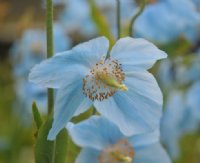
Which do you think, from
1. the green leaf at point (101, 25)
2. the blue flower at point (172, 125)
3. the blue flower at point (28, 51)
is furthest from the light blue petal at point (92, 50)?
the blue flower at point (28, 51)

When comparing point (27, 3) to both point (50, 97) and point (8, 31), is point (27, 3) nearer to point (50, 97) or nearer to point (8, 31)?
point (8, 31)

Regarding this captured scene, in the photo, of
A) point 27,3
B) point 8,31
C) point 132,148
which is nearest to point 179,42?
point 132,148

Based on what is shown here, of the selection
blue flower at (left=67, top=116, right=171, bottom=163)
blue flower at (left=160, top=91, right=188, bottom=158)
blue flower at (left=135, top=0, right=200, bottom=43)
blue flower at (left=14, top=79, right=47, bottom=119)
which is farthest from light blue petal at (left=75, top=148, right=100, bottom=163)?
blue flower at (left=14, top=79, right=47, bottom=119)

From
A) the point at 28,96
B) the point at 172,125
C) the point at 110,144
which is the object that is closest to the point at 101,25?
the point at 110,144

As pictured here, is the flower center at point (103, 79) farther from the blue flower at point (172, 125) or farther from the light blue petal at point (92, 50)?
the blue flower at point (172, 125)

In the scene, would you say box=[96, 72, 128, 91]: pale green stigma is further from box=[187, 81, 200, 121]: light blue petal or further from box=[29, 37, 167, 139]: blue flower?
box=[187, 81, 200, 121]: light blue petal

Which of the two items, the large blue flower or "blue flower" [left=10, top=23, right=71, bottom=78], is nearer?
the large blue flower
